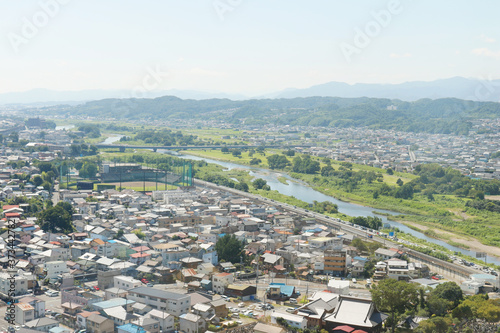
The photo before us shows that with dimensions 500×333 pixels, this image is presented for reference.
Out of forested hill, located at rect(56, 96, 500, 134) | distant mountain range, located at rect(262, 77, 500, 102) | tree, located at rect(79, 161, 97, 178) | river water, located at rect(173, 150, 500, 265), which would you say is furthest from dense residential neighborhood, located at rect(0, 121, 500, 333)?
distant mountain range, located at rect(262, 77, 500, 102)

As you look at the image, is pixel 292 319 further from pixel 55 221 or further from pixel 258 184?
pixel 258 184

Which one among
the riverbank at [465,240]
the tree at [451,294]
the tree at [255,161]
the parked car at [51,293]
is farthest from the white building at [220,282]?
the tree at [255,161]

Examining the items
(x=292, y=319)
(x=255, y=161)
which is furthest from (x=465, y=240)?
(x=255, y=161)

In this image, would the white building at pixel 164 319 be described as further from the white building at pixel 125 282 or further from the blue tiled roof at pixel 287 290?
the blue tiled roof at pixel 287 290

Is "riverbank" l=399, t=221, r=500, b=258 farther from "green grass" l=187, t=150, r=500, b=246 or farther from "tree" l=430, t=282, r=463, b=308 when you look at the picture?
"tree" l=430, t=282, r=463, b=308

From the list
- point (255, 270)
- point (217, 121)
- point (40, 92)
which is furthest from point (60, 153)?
point (40, 92)

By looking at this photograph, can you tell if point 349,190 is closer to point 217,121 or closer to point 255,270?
point 255,270
